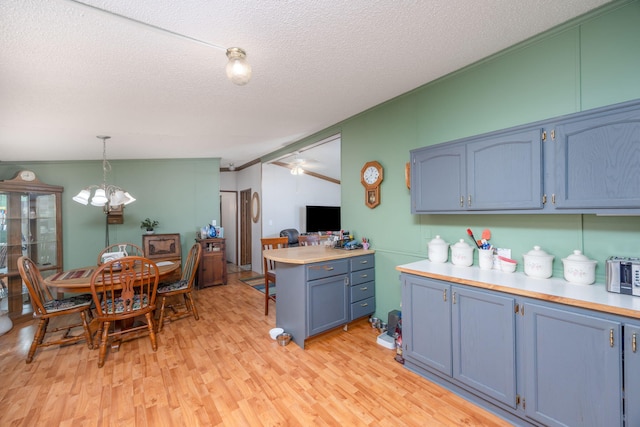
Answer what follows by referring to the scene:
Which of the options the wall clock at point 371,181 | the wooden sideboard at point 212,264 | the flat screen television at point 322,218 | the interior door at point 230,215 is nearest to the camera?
the wall clock at point 371,181

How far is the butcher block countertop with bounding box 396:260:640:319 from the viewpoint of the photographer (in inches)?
51.3

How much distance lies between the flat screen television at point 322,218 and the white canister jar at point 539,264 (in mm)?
4452

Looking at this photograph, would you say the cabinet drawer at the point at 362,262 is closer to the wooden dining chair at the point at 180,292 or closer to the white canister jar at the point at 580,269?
the white canister jar at the point at 580,269

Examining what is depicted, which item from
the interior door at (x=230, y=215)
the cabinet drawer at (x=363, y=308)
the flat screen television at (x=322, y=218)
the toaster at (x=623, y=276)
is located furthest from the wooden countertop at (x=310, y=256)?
the interior door at (x=230, y=215)

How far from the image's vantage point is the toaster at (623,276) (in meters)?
1.40

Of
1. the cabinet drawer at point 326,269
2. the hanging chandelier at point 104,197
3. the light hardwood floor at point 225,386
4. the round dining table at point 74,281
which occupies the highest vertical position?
the hanging chandelier at point 104,197

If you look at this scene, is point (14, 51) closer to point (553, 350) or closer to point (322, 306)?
point (322, 306)

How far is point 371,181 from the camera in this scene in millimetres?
3188

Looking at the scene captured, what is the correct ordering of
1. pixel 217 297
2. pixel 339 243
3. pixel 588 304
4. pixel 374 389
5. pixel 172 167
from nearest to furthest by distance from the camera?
pixel 588 304
pixel 374 389
pixel 339 243
pixel 217 297
pixel 172 167

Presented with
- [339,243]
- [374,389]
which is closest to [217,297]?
[339,243]

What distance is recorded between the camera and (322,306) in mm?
2674

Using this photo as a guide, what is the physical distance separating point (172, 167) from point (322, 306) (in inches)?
165

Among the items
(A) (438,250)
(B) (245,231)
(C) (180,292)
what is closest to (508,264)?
(A) (438,250)

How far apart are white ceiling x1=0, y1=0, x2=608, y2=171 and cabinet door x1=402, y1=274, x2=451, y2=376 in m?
1.78
